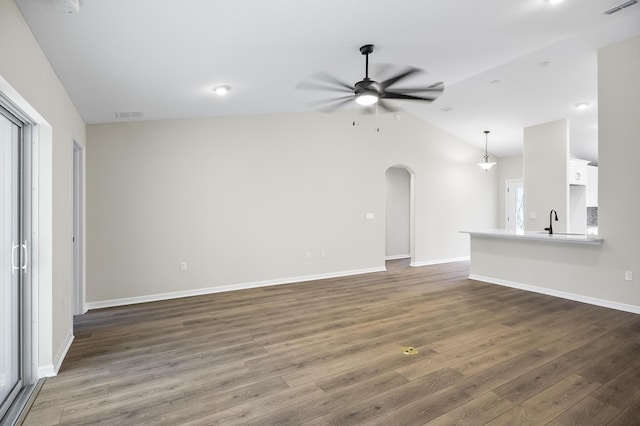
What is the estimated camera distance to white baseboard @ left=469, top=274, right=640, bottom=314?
13.6 feet

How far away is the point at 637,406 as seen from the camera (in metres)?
2.13

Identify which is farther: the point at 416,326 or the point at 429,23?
the point at 416,326

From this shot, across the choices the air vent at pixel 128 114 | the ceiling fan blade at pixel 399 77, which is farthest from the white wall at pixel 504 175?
the air vent at pixel 128 114

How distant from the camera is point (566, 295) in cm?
470

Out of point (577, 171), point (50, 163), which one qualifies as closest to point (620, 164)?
point (577, 171)

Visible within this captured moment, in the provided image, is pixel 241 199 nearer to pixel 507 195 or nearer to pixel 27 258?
pixel 27 258

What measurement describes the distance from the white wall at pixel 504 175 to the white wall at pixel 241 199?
275cm

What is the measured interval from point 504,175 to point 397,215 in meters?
3.26

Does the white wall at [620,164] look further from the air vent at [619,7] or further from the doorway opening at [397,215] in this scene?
the doorway opening at [397,215]

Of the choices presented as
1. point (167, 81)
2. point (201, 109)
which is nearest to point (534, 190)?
point (201, 109)

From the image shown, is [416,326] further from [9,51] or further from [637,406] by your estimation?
[9,51]

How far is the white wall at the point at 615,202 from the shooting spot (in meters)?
4.08

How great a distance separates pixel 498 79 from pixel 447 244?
401 centimetres

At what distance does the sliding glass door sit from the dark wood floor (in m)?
0.25
